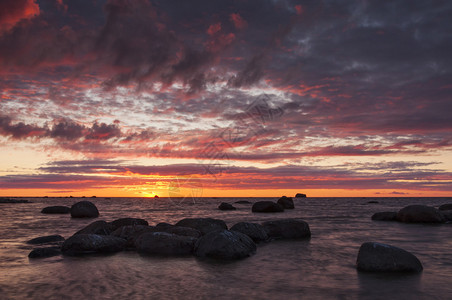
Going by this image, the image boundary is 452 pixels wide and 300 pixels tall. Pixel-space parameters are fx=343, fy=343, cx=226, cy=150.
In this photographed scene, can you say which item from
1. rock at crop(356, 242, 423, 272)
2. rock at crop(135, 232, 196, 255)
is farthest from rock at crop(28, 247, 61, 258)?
rock at crop(356, 242, 423, 272)

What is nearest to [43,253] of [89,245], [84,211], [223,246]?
[89,245]

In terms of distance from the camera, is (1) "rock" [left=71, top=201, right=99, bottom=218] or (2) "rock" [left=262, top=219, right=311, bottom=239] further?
(1) "rock" [left=71, top=201, right=99, bottom=218]

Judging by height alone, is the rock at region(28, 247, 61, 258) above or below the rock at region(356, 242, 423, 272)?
below

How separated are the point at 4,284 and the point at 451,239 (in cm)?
1714

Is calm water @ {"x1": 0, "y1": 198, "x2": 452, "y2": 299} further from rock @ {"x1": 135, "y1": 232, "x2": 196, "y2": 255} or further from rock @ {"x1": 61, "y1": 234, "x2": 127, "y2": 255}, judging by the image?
rock @ {"x1": 61, "y1": 234, "x2": 127, "y2": 255}

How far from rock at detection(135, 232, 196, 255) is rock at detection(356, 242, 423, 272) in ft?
18.0

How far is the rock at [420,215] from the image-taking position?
24.2m

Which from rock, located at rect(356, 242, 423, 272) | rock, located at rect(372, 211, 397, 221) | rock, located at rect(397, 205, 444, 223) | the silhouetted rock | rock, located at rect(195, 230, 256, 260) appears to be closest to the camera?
rock, located at rect(356, 242, 423, 272)

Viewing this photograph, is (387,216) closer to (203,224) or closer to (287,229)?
(287,229)

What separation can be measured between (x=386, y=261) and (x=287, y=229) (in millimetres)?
7255

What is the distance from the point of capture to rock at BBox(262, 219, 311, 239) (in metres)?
15.5

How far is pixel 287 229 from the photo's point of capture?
15.7m

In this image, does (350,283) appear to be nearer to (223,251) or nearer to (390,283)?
(390,283)

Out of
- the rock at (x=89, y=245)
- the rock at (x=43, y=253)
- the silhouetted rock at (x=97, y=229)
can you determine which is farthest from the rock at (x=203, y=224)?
the rock at (x=43, y=253)
